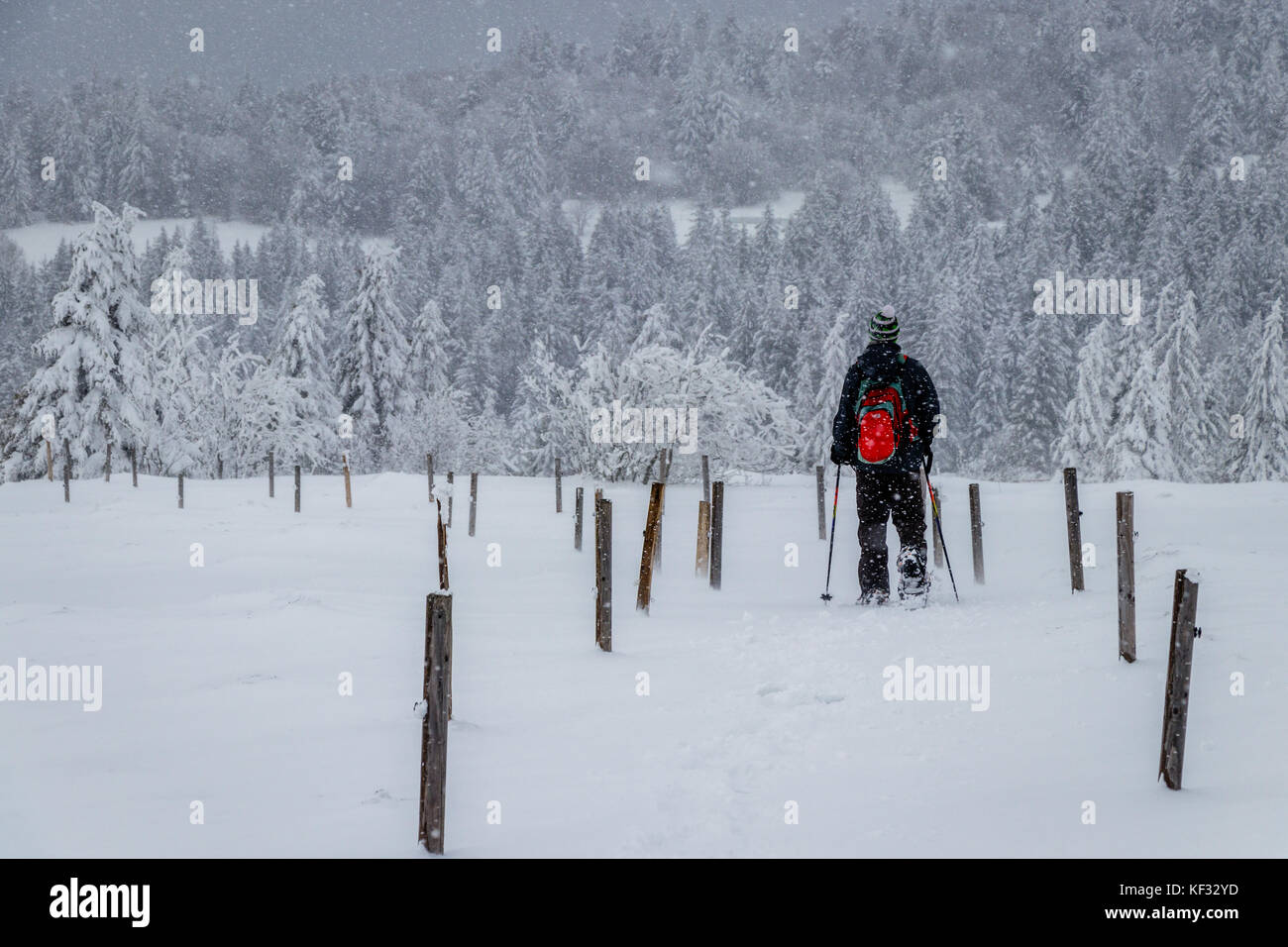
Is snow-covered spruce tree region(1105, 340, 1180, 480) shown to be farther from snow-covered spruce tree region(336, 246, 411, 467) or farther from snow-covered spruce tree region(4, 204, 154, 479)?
snow-covered spruce tree region(4, 204, 154, 479)

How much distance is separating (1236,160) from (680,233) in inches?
2996

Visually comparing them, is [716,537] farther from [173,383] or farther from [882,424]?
[173,383]

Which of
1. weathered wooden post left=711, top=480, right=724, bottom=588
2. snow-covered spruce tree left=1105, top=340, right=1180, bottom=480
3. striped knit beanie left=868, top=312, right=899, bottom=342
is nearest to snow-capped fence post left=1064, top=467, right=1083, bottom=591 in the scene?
striped knit beanie left=868, top=312, right=899, bottom=342

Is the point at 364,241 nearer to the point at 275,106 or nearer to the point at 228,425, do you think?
the point at 275,106

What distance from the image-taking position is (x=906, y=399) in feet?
26.0

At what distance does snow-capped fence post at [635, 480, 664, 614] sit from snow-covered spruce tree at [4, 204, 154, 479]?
1389 inches

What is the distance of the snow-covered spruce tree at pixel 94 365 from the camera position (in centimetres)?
3759

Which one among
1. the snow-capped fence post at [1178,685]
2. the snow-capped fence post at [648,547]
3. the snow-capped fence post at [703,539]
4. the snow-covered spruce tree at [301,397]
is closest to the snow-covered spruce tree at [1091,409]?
the snow-covered spruce tree at [301,397]

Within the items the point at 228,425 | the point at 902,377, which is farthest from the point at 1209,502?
the point at 228,425

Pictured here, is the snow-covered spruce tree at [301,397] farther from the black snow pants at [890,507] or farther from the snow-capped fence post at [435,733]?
the snow-capped fence post at [435,733]

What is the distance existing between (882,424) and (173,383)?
41.6 m

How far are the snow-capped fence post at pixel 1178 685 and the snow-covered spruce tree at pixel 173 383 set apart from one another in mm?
38464

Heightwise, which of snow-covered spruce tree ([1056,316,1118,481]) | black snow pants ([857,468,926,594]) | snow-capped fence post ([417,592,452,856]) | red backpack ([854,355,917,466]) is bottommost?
snow-capped fence post ([417,592,452,856])

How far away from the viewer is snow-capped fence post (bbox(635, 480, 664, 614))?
8357 mm
